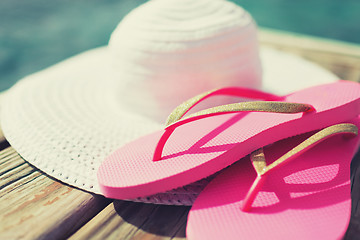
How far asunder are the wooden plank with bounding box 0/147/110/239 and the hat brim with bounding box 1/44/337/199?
0.06ft

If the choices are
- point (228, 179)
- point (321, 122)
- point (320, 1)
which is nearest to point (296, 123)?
point (321, 122)

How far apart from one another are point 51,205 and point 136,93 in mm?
322

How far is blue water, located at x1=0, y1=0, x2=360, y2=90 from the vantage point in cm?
249

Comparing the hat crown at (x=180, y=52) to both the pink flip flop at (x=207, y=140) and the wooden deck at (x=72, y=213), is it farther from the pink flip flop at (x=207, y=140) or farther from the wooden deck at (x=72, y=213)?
the wooden deck at (x=72, y=213)

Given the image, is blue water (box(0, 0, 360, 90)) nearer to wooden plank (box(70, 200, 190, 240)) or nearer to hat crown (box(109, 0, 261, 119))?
hat crown (box(109, 0, 261, 119))

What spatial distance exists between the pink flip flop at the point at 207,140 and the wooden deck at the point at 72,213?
1.7 inches

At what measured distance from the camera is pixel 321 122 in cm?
60

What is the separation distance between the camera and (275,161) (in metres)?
0.50

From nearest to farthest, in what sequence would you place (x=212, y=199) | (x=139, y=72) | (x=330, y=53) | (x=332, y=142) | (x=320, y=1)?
(x=212, y=199) < (x=332, y=142) < (x=139, y=72) < (x=330, y=53) < (x=320, y=1)

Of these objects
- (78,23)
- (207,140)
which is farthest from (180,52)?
(78,23)

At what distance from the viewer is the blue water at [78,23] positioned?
2.49m

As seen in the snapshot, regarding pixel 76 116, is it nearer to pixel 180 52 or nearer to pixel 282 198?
pixel 180 52

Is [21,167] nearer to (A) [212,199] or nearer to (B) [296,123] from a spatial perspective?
(A) [212,199]

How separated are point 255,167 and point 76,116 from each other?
17.5 inches
